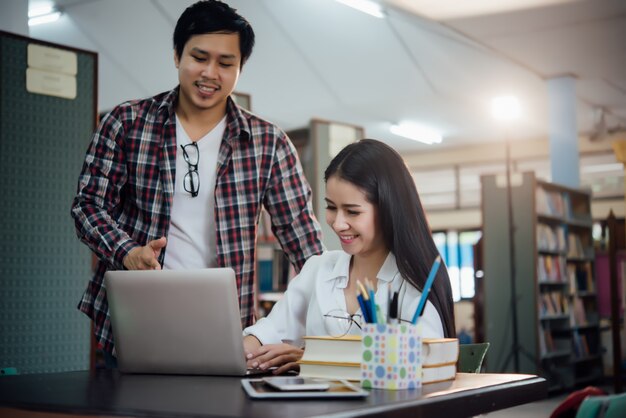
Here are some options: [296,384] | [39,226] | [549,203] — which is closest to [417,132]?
[549,203]

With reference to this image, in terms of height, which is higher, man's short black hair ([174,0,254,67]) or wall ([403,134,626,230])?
wall ([403,134,626,230])

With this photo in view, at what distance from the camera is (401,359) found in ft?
3.64

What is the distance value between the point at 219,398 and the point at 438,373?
14.1 inches

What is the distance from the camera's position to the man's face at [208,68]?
1839mm

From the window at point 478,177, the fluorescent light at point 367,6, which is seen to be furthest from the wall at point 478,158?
the fluorescent light at point 367,6

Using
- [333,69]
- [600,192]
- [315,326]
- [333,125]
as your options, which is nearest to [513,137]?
[600,192]

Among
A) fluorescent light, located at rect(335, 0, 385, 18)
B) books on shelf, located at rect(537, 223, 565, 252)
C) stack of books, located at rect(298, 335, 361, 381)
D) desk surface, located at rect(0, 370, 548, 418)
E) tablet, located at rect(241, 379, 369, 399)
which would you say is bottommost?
desk surface, located at rect(0, 370, 548, 418)

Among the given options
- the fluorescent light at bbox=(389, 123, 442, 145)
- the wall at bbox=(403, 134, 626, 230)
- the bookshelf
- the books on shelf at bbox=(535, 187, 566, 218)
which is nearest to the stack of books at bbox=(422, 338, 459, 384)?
the bookshelf

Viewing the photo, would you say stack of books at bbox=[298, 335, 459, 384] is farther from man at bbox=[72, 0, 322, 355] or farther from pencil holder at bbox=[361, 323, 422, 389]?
man at bbox=[72, 0, 322, 355]

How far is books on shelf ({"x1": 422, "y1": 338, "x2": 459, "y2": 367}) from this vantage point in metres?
1.19

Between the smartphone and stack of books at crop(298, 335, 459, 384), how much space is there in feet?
0.26

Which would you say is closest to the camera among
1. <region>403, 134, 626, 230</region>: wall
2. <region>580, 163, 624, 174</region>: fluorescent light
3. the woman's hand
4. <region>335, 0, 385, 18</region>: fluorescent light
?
the woman's hand

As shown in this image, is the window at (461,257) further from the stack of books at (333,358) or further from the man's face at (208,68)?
the stack of books at (333,358)

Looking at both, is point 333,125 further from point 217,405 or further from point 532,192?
point 217,405
